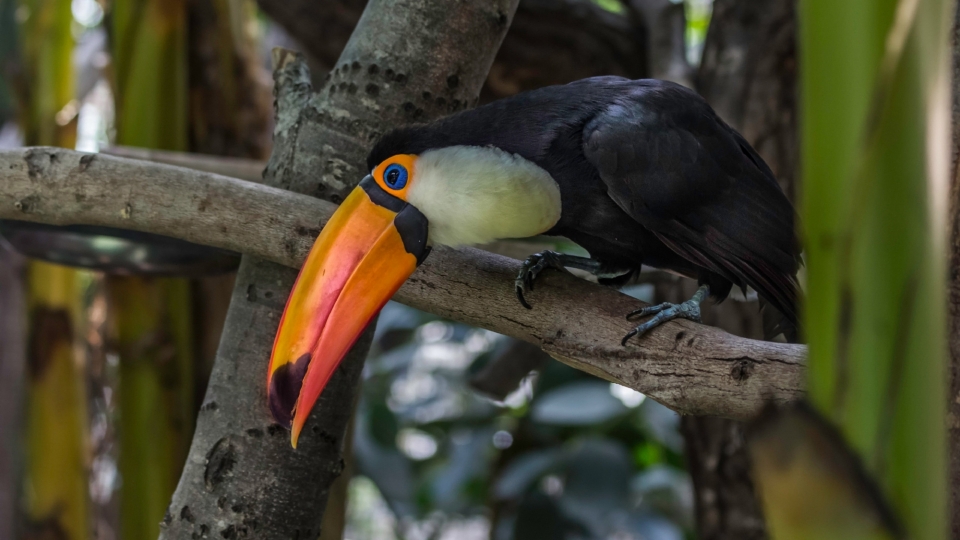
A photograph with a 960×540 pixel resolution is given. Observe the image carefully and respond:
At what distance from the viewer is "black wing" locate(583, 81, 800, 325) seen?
1.00 meters

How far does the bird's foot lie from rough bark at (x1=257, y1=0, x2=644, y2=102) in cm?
83

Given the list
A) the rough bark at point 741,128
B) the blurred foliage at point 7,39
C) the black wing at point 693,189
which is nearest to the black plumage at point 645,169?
the black wing at point 693,189

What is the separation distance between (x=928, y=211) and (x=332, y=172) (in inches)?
33.5

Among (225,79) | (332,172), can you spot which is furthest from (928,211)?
(225,79)

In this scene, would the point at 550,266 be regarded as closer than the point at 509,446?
Yes

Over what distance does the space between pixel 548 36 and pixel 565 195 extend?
933 mm

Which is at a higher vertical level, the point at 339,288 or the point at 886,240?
the point at 886,240

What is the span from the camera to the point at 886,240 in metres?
0.33

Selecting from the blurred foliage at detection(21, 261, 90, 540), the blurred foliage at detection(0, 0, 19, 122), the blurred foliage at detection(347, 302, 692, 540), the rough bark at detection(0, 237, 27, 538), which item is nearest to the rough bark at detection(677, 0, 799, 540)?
the blurred foliage at detection(347, 302, 692, 540)

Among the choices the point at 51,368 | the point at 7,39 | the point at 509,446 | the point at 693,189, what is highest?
the point at 693,189

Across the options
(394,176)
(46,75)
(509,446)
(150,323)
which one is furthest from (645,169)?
(509,446)

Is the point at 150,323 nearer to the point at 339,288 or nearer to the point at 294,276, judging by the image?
the point at 294,276

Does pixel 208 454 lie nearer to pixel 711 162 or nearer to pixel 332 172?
pixel 332 172

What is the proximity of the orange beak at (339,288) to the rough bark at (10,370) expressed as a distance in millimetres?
902
